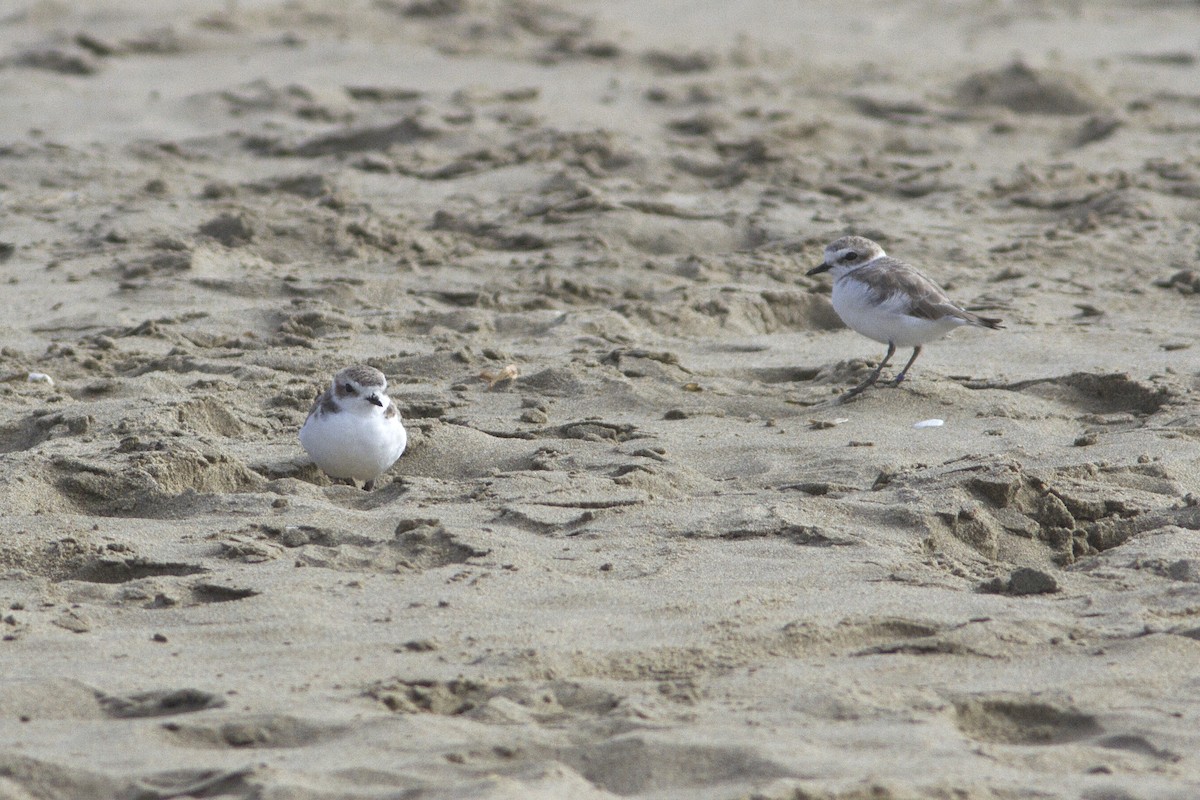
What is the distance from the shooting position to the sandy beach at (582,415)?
12.4 feet

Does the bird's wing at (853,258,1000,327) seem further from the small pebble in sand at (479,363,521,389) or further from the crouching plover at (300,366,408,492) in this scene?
the crouching plover at (300,366,408,492)

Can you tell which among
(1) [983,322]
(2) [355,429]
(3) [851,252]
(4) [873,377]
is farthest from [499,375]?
(1) [983,322]

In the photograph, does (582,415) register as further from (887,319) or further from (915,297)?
Answer: (915,297)

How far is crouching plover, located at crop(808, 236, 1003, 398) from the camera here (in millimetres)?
7062

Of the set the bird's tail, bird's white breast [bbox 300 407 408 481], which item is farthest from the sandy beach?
the bird's tail

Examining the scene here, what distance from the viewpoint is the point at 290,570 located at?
15.6 feet

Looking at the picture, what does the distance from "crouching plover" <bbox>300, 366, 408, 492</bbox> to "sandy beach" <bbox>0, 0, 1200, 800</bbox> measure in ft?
0.51

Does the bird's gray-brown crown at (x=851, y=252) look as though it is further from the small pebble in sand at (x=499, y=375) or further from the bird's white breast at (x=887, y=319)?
the small pebble in sand at (x=499, y=375)

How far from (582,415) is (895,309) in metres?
1.57

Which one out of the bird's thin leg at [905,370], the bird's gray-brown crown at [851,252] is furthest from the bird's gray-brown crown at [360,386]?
the bird's gray-brown crown at [851,252]

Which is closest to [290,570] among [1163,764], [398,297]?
[1163,764]

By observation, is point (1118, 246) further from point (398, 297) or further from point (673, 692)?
point (673, 692)

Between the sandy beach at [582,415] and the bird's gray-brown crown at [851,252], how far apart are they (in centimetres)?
47

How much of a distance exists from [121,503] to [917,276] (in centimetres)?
378
